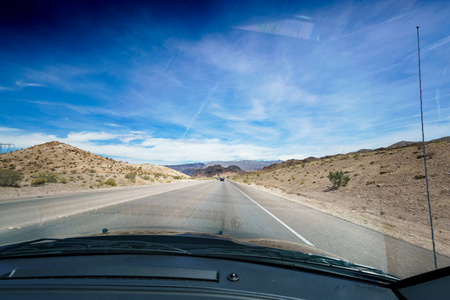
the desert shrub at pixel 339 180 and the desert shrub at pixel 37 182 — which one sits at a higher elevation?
the desert shrub at pixel 339 180

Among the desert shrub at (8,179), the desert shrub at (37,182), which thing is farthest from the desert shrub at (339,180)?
the desert shrub at (8,179)

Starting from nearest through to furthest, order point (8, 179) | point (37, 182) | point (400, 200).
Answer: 1. point (400, 200)
2. point (8, 179)
3. point (37, 182)

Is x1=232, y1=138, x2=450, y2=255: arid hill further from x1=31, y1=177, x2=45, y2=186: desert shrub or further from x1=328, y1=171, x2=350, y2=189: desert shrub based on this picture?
x1=31, y1=177, x2=45, y2=186: desert shrub

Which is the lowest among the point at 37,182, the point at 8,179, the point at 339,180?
the point at 37,182

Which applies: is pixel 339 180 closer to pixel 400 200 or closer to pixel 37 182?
pixel 400 200

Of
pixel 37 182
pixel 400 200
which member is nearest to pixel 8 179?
pixel 37 182

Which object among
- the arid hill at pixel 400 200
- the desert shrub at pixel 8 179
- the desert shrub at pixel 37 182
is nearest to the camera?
the arid hill at pixel 400 200

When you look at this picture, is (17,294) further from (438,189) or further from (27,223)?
(438,189)

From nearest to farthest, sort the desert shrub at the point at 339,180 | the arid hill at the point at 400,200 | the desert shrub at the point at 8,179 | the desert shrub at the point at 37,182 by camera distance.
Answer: the arid hill at the point at 400,200
the desert shrub at the point at 8,179
the desert shrub at the point at 37,182
the desert shrub at the point at 339,180

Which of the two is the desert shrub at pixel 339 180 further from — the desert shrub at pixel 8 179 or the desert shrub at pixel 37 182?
the desert shrub at pixel 8 179

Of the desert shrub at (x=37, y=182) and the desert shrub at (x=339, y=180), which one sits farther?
the desert shrub at (x=339, y=180)

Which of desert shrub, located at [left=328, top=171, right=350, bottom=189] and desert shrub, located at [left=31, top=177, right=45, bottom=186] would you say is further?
desert shrub, located at [left=328, top=171, right=350, bottom=189]

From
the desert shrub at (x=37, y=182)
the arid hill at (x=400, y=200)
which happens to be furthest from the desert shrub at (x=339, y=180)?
the desert shrub at (x=37, y=182)

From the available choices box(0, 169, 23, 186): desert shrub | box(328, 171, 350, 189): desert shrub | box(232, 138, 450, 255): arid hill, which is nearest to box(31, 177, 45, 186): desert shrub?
box(0, 169, 23, 186): desert shrub
